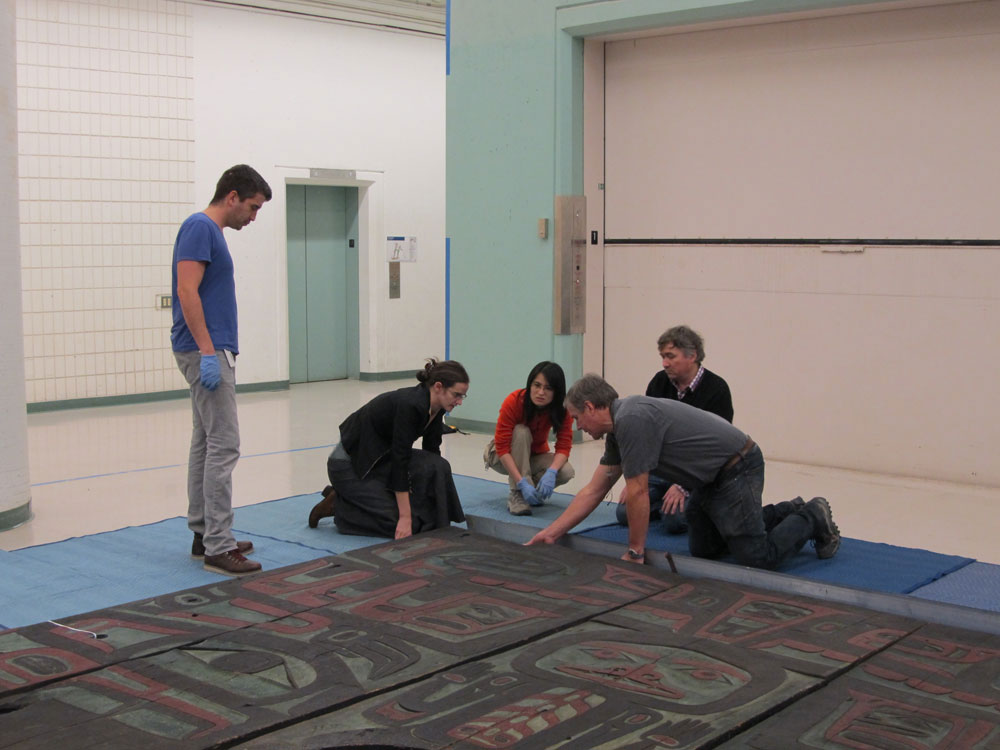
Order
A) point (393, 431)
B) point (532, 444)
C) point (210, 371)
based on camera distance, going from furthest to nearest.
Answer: point (532, 444) < point (393, 431) < point (210, 371)

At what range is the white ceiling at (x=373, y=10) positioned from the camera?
949 cm

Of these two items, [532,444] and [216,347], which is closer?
[216,347]

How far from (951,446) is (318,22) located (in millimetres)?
6695

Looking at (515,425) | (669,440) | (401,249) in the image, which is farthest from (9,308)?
(401,249)

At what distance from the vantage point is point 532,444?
5570mm

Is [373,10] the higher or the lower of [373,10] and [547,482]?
the higher

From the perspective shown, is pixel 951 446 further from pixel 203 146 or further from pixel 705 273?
pixel 203 146

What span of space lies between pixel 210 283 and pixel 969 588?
10.6ft

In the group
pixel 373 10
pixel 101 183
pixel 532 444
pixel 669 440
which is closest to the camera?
pixel 669 440

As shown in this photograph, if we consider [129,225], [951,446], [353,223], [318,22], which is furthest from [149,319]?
[951,446]

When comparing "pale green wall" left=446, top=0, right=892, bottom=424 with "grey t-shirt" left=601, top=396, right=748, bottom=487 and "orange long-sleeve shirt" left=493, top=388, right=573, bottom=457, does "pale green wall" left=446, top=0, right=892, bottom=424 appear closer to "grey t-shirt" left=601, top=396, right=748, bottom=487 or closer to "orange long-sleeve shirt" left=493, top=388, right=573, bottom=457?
"orange long-sleeve shirt" left=493, top=388, right=573, bottom=457

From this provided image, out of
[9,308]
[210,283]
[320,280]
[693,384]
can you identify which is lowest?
[693,384]

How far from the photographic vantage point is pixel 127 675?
3.03 metres

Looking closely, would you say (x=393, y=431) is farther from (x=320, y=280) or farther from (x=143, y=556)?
(x=320, y=280)
